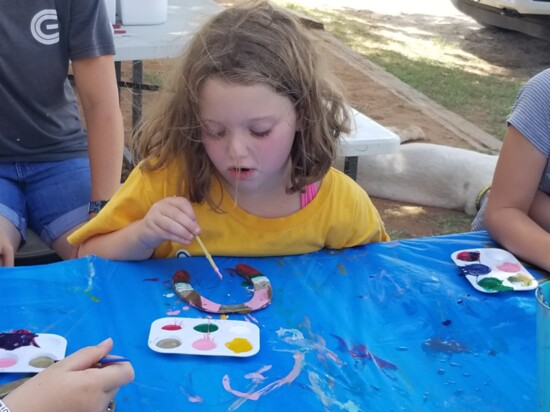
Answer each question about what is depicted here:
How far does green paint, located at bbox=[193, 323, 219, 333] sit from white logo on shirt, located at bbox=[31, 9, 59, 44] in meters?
1.06

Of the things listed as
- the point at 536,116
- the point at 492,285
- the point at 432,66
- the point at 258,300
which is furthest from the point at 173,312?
the point at 432,66

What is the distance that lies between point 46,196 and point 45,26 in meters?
0.44

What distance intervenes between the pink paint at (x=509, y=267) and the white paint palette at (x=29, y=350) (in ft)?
2.81

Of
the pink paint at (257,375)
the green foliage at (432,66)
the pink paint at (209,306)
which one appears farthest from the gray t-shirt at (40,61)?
the green foliage at (432,66)

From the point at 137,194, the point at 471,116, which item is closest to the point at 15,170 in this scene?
the point at 137,194

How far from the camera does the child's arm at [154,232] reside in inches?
55.5

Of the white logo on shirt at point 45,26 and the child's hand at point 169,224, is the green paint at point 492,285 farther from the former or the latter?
the white logo on shirt at point 45,26

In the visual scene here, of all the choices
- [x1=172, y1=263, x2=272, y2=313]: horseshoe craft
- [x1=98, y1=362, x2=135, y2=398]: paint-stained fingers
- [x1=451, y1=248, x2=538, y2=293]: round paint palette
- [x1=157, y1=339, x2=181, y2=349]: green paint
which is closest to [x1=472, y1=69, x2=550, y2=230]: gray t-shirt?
[x1=451, y1=248, x2=538, y2=293]: round paint palette

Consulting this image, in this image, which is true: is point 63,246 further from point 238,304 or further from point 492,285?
point 492,285

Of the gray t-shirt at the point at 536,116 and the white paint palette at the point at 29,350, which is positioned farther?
the gray t-shirt at the point at 536,116

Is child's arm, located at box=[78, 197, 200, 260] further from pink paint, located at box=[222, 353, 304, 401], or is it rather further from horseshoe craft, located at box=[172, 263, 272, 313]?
pink paint, located at box=[222, 353, 304, 401]

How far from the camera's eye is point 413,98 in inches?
220

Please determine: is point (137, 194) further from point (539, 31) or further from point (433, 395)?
point (539, 31)

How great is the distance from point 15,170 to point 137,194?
62 centimetres
